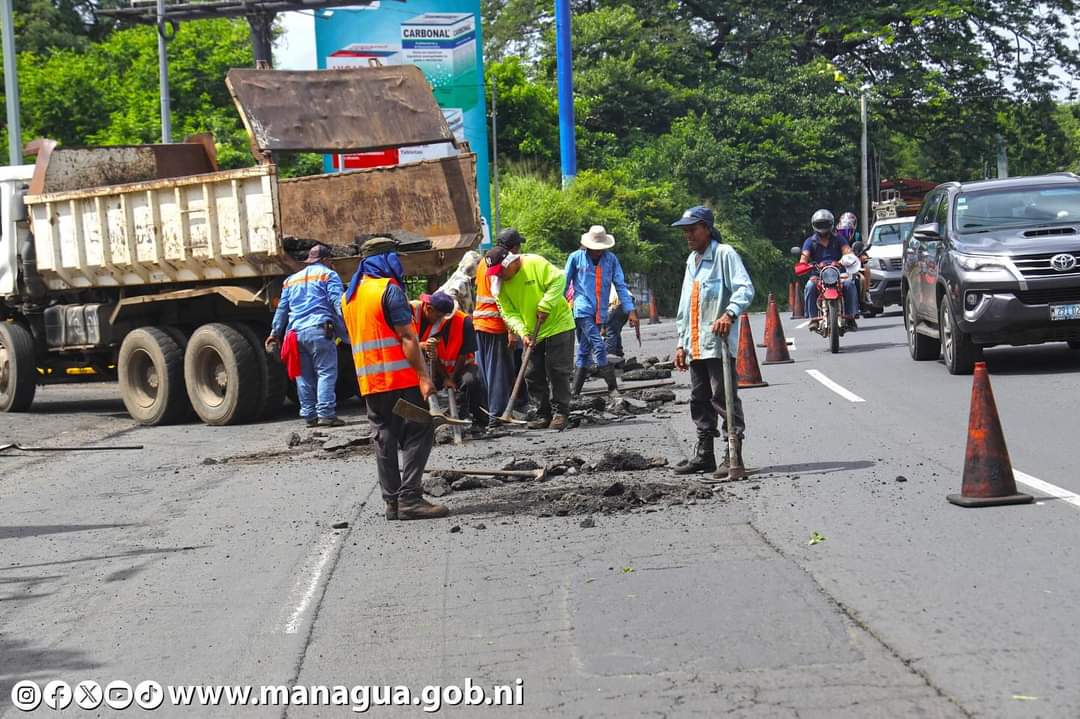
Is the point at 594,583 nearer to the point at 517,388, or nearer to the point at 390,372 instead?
the point at 390,372

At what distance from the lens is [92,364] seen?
57.9 feet

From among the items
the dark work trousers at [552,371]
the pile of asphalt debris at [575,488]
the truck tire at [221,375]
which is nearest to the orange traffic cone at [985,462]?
the pile of asphalt debris at [575,488]

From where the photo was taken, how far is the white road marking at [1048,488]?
7.92m

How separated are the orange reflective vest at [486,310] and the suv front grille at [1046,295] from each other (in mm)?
5000

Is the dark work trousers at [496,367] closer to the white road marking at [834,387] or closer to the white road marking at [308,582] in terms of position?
the white road marking at [834,387]

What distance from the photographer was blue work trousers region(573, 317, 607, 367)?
15.4 meters

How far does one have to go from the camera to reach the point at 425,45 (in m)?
32.4

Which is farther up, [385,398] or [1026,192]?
[1026,192]

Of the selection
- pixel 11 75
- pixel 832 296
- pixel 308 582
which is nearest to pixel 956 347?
pixel 832 296

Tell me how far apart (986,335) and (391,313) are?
7427 millimetres

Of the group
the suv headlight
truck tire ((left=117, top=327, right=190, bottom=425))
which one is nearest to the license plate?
the suv headlight

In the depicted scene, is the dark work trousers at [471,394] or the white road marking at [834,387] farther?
the white road marking at [834,387]

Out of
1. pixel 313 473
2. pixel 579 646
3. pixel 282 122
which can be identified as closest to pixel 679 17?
pixel 282 122

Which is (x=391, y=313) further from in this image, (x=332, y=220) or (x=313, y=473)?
(x=332, y=220)
